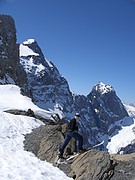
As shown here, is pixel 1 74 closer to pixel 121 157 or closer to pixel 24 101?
pixel 24 101

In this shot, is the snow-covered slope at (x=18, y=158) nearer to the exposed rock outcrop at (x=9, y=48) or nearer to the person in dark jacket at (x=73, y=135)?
the person in dark jacket at (x=73, y=135)

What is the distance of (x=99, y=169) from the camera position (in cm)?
1392

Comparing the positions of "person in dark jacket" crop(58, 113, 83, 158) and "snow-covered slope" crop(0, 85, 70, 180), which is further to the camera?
"person in dark jacket" crop(58, 113, 83, 158)

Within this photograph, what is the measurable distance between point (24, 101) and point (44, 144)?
32.9 m

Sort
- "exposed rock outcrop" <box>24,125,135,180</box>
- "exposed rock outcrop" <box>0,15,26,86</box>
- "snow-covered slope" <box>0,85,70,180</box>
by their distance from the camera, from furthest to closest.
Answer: "exposed rock outcrop" <box>0,15,26,86</box> < "exposed rock outcrop" <box>24,125,135,180</box> < "snow-covered slope" <box>0,85,70,180</box>

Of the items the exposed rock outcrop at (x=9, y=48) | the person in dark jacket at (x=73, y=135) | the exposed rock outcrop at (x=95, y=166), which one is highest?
the exposed rock outcrop at (x=9, y=48)

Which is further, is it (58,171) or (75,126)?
(75,126)

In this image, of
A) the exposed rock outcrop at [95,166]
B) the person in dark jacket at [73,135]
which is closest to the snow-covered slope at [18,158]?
the exposed rock outcrop at [95,166]

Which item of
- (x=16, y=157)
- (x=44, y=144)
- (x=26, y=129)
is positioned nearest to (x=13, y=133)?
(x=26, y=129)

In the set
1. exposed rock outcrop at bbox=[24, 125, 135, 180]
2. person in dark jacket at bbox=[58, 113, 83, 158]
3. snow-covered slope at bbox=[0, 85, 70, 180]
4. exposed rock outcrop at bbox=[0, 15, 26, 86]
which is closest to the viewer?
snow-covered slope at bbox=[0, 85, 70, 180]

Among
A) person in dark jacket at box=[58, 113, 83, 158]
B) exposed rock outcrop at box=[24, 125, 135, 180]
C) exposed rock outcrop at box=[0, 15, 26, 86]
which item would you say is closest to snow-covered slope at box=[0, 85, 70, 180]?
exposed rock outcrop at box=[24, 125, 135, 180]

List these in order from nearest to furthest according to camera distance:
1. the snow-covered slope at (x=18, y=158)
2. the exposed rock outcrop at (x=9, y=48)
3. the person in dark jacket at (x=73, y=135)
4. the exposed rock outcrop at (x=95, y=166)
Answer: the snow-covered slope at (x=18, y=158) → the exposed rock outcrop at (x=95, y=166) → the person in dark jacket at (x=73, y=135) → the exposed rock outcrop at (x=9, y=48)

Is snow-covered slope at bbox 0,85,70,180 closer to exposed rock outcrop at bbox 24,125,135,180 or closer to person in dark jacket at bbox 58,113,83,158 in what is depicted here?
exposed rock outcrop at bbox 24,125,135,180

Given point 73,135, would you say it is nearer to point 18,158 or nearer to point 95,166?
point 95,166
